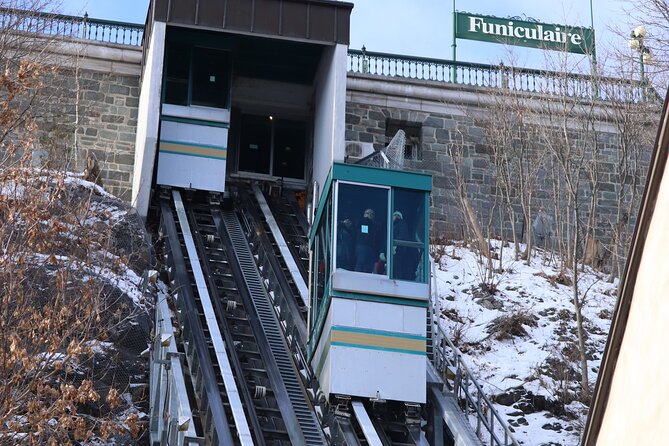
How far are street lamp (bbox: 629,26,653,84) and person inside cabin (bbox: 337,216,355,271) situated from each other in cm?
780

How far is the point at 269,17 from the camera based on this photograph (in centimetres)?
2564

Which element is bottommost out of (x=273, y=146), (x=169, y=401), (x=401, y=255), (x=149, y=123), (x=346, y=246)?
(x=169, y=401)

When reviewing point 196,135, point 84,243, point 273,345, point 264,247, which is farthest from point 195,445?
point 196,135

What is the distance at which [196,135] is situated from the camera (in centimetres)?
2605

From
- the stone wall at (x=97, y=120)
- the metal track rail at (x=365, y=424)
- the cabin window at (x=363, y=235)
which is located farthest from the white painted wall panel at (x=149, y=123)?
the metal track rail at (x=365, y=424)

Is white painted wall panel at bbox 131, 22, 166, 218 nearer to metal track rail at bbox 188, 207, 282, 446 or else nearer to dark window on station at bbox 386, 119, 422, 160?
metal track rail at bbox 188, 207, 282, 446

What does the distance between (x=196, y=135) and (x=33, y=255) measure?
1088cm

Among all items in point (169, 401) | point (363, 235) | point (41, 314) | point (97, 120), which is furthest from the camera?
point (97, 120)

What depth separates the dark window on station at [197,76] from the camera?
2655 centimetres

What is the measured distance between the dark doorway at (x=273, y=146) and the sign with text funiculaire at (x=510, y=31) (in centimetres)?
498

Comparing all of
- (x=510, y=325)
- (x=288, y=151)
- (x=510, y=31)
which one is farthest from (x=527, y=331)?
(x=510, y=31)

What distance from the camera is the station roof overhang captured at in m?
25.5

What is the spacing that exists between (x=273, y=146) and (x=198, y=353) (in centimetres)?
1236

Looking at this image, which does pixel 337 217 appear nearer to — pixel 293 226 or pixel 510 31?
pixel 293 226
